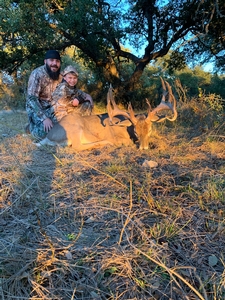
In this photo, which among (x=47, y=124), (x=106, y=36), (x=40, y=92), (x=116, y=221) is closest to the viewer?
(x=116, y=221)

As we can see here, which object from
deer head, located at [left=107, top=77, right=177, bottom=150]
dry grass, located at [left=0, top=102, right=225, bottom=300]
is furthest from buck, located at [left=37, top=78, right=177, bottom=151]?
dry grass, located at [left=0, top=102, right=225, bottom=300]

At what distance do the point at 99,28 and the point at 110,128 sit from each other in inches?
152

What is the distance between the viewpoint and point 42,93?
6742 millimetres

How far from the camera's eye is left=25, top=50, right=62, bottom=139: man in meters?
6.27

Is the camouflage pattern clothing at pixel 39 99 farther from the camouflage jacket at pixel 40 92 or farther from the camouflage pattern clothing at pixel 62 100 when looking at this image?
the camouflage pattern clothing at pixel 62 100

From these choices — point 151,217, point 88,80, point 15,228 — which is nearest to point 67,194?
point 15,228

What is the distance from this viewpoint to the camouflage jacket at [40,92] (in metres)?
6.29

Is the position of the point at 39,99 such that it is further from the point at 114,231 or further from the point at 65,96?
the point at 114,231

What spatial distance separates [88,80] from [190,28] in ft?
20.0

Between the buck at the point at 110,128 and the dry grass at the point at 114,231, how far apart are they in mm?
1553

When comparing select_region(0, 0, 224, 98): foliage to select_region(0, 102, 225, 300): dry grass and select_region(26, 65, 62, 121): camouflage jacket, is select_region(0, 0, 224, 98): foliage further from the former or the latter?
select_region(0, 102, 225, 300): dry grass

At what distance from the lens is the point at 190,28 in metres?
10.2

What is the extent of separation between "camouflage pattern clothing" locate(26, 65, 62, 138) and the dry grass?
8.08ft

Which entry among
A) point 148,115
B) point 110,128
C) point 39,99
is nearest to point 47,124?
point 39,99
